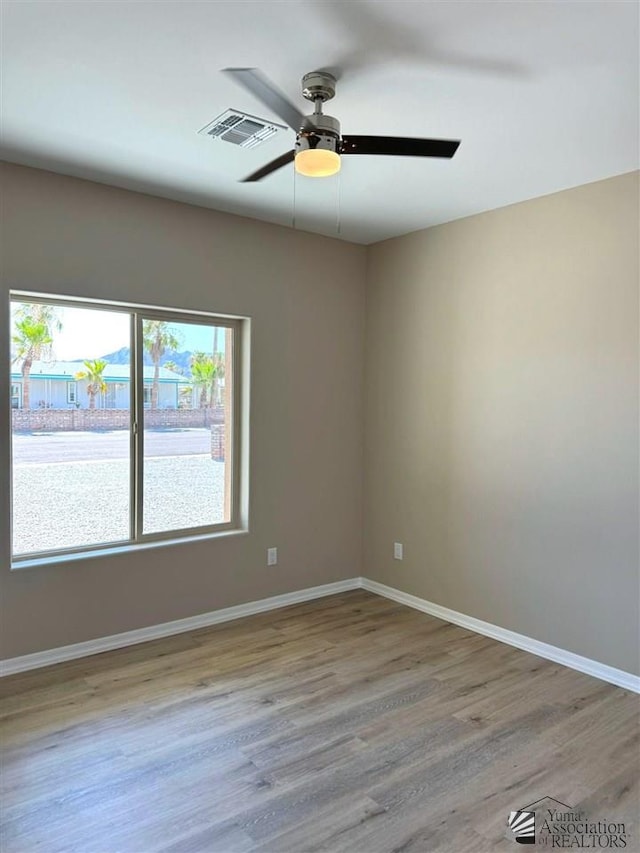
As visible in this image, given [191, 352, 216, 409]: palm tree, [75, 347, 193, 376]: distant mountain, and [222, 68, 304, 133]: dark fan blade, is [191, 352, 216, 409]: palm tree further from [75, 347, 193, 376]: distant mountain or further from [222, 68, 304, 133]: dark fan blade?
[222, 68, 304, 133]: dark fan blade

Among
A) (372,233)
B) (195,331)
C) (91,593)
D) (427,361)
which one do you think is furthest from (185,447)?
(372,233)

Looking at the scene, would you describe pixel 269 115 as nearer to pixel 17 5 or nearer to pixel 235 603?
pixel 17 5

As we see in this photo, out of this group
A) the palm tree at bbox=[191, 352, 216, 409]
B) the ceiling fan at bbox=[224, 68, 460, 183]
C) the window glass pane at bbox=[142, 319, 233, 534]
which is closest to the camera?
the ceiling fan at bbox=[224, 68, 460, 183]

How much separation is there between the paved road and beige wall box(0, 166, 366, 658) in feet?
0.60

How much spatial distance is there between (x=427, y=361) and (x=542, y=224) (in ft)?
3.84

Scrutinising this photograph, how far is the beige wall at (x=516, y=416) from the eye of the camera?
10.3ft

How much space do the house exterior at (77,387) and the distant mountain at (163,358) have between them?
0.11 feet

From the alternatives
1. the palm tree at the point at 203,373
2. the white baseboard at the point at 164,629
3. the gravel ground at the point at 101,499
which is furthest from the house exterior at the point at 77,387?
the white baseboard at the point at 164,629

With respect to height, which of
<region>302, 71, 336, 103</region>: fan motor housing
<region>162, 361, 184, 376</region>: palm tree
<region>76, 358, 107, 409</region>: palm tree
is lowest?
<region>76, 358, 107, 409</region>: palm tree

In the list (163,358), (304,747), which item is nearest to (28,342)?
(163,358)

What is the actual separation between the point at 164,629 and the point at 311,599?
1.16 m

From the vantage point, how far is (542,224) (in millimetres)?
3467

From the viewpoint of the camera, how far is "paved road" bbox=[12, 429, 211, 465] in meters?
3.30

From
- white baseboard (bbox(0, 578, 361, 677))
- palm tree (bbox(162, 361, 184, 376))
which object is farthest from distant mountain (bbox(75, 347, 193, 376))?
white baseboard (bbox(0, 578, 361, 677))
